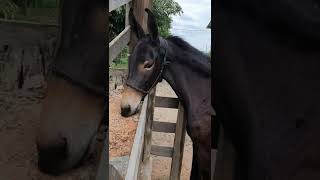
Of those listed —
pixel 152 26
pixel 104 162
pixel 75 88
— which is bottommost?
pixel 104 162

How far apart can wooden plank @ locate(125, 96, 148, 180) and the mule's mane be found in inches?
4.2

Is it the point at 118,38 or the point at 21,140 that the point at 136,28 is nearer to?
the point at 118,38

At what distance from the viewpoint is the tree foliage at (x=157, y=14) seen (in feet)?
2.02

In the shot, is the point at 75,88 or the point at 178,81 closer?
the point at 75,88

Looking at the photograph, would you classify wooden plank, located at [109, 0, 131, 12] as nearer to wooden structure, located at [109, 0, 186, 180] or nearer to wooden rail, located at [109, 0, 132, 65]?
wooden rail, located at [109, 0, 132, 65]

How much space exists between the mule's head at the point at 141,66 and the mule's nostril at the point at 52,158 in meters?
0.12

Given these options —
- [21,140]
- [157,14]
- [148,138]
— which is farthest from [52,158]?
[157,14]

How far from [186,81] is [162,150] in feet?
0.44

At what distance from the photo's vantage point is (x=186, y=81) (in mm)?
719

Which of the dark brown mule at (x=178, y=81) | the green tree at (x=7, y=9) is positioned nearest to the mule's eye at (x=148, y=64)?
the dark brown mule at (x=178, y=81)

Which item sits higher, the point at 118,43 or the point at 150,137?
the point at 118,43

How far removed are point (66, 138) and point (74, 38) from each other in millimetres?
150

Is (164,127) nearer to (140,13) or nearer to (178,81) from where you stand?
(178,81)

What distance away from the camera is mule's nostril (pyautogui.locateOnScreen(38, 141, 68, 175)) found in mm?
581
